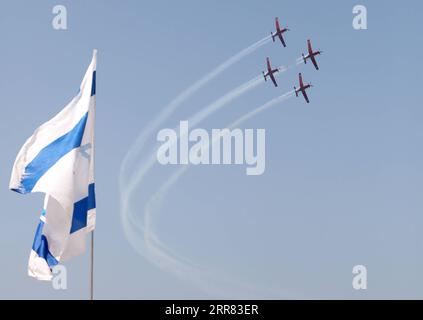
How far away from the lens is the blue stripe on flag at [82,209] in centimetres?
3525

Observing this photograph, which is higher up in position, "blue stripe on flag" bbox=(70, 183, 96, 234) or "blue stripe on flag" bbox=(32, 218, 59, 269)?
"blue stripe on flag" bbox=(70, 183, 96, 234)

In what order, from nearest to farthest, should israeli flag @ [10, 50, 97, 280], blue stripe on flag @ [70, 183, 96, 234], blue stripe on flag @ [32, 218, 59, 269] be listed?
blue stripe on flag @ [70, 183, 96, 234]
israeli flag @ [10, 50, 97, 280]
blue stripe on flag @ [32, 218, 59, 269]

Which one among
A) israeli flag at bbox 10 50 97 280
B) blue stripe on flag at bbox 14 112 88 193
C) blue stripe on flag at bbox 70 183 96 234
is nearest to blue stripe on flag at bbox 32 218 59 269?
israeli flag at bbox 10 50 97 280

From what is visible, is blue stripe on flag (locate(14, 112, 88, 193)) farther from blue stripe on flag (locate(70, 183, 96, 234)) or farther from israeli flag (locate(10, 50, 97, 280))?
blue stripe on flag (locate(70, 183, 96, 234))

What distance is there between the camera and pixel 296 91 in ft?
594

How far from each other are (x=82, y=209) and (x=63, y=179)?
2000 millimetres

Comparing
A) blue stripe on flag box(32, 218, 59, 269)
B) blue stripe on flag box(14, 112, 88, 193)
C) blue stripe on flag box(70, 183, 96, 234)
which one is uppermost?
blue stripe on flag box(14, 112, 88, 193)

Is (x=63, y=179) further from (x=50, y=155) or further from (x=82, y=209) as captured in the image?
(x=50, y=155)

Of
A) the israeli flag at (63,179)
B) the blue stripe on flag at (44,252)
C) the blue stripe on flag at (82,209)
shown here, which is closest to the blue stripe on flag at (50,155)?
the israeli flag at (63,179)

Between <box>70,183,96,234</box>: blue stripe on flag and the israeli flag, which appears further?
the israeli flag

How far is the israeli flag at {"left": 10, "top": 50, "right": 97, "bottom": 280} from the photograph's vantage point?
3544cm
